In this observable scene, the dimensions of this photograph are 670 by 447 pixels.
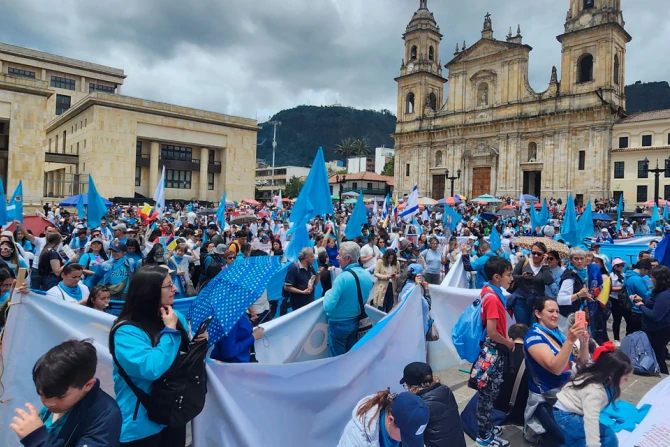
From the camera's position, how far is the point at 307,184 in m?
7.55

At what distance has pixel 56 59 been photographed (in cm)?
6075

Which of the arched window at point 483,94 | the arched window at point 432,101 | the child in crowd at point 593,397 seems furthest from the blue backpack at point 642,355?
the arched window at point 432,101

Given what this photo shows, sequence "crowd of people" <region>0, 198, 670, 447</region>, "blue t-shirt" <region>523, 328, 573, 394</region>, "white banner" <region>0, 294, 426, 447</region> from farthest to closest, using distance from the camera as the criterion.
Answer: "blue t-shirt" <region>523, 328, 573, 394</region>, "white banner" <region>0, 294, 426, 447</region>, "crowd of people" <region>0, 198, 670, 447</region>

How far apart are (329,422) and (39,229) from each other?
41.0 feet

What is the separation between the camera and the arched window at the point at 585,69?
43594 mm

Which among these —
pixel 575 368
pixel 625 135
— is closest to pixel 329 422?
pixel 575 368

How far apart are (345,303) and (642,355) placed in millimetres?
4341

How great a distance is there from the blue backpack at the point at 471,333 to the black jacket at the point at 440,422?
140 centimetres

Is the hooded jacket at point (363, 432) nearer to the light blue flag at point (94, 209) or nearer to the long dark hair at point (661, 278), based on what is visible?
the long dark hair at point (661, 278)

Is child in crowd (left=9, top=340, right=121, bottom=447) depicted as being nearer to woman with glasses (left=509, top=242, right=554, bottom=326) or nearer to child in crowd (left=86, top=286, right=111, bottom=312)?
child in crowd (left=86, top=286, right=111, bottom=312)

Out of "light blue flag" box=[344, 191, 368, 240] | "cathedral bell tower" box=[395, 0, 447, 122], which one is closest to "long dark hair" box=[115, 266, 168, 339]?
"light blue flag" box=[344, 191, 368, 240]

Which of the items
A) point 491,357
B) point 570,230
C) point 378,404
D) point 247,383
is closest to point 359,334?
point 491,357

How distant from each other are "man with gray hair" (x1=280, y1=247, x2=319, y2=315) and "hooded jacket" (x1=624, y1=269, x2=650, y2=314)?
4.74 metres

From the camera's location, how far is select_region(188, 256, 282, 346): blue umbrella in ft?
10.1
